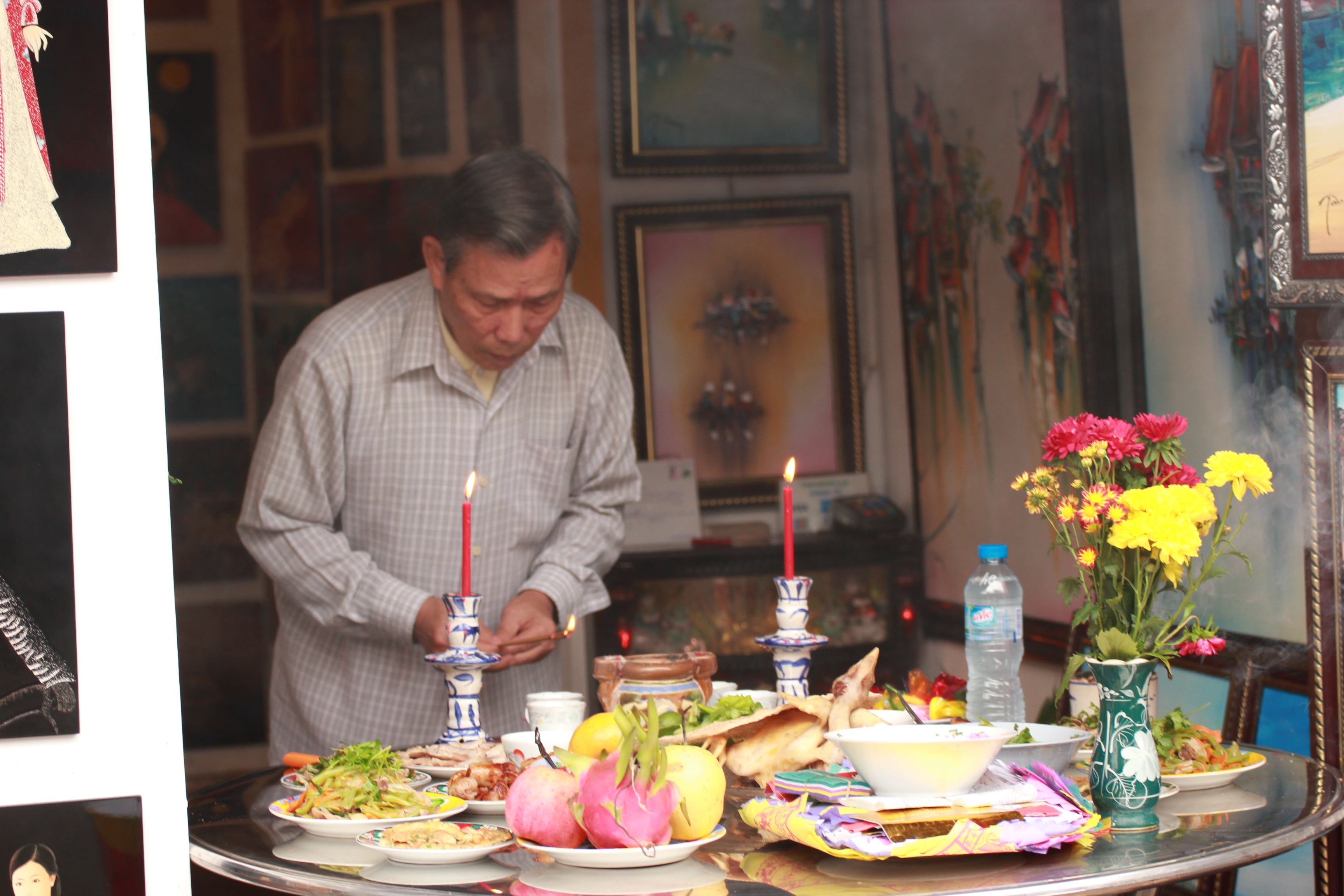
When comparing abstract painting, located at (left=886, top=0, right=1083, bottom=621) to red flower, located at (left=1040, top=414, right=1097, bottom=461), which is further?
abstract painting, located at (left=886, top=0, right=1083, bottom=621)

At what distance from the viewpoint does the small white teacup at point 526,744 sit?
2.03 metres

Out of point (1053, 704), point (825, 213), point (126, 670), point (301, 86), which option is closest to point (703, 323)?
point (825, 213)

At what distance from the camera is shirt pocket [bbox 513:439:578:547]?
10.8 feet

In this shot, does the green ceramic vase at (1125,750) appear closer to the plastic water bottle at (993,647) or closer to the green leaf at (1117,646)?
the green leaf at (1117,646)

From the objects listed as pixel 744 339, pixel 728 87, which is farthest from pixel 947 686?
pixel 728 87

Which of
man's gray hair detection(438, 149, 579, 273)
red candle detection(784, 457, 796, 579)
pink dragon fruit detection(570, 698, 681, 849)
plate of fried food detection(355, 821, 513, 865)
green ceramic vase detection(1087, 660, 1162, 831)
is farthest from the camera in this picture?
man's gray hair detection(438, 149, 579, 273)

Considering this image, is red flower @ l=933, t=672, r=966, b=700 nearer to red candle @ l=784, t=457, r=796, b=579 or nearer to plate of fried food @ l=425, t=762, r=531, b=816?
red candle @ l=784, t=457, r=796, b=579

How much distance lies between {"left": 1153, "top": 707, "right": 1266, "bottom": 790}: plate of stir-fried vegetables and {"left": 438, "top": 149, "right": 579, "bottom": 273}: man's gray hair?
1623 mm

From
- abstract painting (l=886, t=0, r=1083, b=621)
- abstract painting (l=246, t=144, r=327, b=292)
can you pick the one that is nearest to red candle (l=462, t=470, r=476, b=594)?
abstract painting (l=886, t=0, r=1083, b=621)

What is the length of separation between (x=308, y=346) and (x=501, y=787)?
157 cm

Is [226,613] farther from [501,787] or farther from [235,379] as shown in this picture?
[501,787]

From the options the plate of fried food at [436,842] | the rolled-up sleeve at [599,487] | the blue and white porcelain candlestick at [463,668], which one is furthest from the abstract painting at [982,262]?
the plate of fried food at [436,842]

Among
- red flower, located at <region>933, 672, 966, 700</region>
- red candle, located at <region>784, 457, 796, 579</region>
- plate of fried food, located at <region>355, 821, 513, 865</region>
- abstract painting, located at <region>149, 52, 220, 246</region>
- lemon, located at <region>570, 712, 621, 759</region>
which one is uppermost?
abstract painting, located at <region>149, 52, 220, 246</region>

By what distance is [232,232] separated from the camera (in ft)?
17.1
